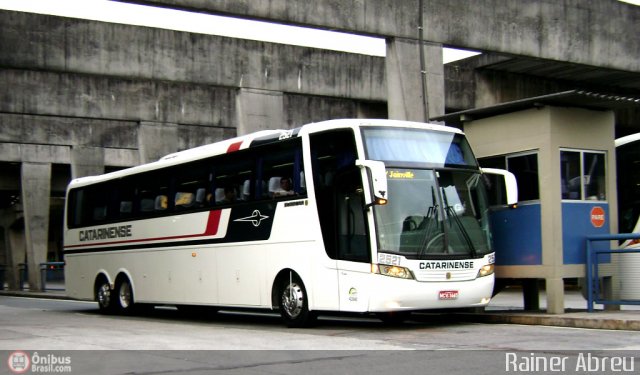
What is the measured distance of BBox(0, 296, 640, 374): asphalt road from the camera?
33.6 feet

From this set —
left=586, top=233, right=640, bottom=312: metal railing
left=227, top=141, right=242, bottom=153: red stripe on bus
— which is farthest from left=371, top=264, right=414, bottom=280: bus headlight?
left=227, top=141, right=242, bottom=153: red stripe on bus

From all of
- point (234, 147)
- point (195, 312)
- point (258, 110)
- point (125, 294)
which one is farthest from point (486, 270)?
point (258, 110)

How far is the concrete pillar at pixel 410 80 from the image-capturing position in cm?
2178

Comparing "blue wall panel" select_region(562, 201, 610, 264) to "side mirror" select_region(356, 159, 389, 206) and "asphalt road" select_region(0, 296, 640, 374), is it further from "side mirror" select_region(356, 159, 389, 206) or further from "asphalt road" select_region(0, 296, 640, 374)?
"side mirror" select_region(356, 159, 389, 206)

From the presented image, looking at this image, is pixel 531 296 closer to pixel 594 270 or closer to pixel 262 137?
pixel 594 270

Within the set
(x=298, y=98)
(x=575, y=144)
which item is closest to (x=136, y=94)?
(x=298, y=98)

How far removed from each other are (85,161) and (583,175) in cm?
2776

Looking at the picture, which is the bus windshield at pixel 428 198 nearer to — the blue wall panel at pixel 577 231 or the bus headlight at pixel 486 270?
the bus headlight at pixel 486 270

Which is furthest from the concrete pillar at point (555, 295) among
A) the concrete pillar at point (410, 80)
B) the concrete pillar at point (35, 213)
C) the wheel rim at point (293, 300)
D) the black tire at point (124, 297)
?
the concrete pillar at point (35, 213)

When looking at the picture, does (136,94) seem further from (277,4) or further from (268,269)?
(268,269)

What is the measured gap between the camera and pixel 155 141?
112 ft

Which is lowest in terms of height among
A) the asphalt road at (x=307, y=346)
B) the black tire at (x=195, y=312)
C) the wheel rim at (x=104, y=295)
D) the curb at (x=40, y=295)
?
the curb at (x=40, y=295)

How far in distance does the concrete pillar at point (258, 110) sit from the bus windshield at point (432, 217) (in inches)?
433

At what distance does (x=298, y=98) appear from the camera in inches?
1314
